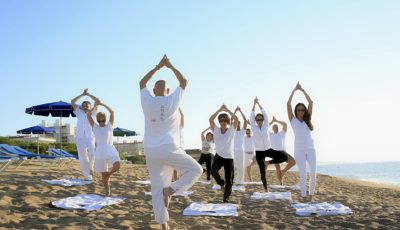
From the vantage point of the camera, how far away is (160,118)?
466 centimetres

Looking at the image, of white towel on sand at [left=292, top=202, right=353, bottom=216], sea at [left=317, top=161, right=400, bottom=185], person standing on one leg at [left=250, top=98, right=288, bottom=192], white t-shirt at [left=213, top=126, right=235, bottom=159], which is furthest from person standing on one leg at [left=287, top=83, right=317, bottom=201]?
sea at [left=317, top=161, right=400, bottom=185]

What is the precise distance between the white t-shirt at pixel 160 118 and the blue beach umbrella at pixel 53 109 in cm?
1181

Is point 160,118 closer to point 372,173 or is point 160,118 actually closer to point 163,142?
point 163,142

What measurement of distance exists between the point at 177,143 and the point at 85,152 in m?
5.62

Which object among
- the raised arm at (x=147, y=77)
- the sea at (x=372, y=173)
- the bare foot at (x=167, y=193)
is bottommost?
the sea at (x=372, y=173)

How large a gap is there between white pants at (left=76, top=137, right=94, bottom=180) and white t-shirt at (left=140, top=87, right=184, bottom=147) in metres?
5.49

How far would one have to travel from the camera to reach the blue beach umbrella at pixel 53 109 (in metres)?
15.6

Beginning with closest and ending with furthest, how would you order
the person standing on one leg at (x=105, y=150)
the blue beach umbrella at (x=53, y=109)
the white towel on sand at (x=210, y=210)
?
the white towel on sand at (x=210, y=210) → the person standing on one leg at (x=105, y=150) → the blue beach umbrella at (x=53, y=109)

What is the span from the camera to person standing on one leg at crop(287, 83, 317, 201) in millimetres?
7439

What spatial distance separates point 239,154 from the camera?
11703 mm

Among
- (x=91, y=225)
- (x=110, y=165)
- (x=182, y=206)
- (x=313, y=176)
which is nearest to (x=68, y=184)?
(x=110, y=165)

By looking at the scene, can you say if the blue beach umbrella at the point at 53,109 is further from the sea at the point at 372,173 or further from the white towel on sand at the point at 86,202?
the sea at the point at 372,173

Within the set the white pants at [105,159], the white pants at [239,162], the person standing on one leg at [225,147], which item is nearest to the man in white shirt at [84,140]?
→ the white pants at [105,159]

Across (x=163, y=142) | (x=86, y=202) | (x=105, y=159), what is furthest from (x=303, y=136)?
(x=86, y=202)
